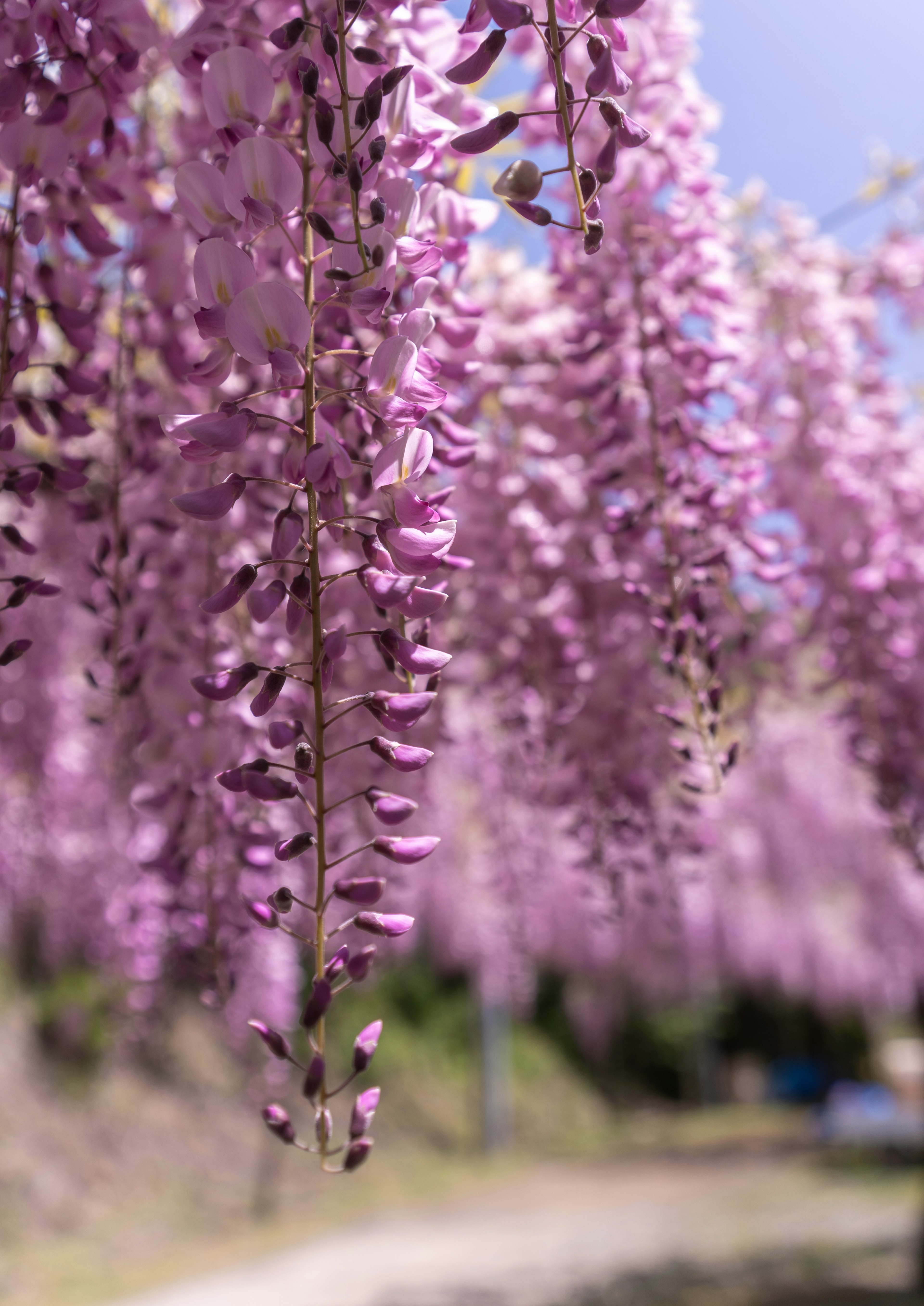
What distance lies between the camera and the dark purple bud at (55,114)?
3.29ft

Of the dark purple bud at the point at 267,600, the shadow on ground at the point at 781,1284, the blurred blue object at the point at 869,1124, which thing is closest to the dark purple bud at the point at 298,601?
the dark purple bud at the point at 267,600

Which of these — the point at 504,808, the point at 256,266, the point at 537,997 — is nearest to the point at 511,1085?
the point at 537,997

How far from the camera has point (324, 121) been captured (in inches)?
32.5

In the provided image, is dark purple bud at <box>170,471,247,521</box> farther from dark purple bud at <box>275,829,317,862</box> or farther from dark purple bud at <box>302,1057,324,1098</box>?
dark purple bud at <box>302,1057,324,1098</box>

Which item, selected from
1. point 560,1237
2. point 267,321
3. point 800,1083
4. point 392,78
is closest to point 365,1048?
point 267,321

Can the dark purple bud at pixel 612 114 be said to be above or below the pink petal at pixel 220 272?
above

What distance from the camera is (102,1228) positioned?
8016 mm

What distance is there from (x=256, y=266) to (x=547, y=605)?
94cm

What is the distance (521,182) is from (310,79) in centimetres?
19

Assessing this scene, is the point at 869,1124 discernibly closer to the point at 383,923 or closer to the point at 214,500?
the point at 383,923

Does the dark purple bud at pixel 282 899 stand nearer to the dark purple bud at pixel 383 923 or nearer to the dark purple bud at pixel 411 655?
the dark purple bud at pixel 383 923

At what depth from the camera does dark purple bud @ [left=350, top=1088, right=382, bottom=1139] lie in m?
0.75

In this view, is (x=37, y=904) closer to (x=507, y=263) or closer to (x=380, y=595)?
(x=507, y=263)

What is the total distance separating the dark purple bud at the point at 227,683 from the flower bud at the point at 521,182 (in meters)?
0.41
